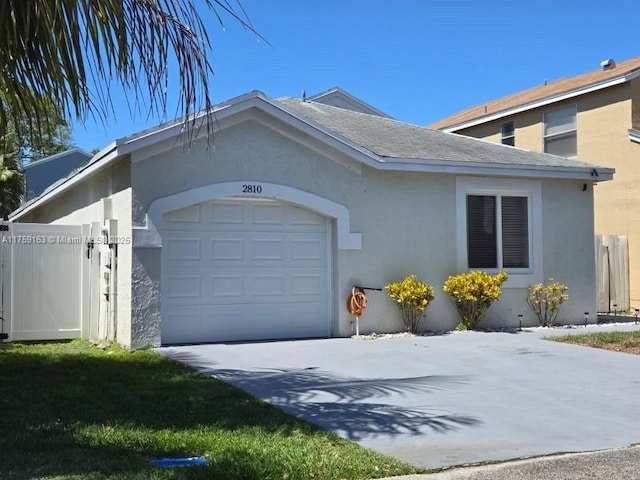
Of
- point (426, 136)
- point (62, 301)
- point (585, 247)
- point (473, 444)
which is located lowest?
point (473, 444)

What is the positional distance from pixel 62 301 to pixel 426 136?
876cm

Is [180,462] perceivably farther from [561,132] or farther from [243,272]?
[561,132]

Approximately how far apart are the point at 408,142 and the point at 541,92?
948 cm

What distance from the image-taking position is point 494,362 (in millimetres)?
10312

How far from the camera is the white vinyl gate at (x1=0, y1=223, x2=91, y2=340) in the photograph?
39.5 feet

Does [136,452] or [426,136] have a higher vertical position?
[426,136]

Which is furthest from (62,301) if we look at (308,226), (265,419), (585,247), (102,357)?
(585,247)

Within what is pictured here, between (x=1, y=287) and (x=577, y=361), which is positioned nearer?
(x=577, y=361)

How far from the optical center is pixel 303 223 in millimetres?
13023

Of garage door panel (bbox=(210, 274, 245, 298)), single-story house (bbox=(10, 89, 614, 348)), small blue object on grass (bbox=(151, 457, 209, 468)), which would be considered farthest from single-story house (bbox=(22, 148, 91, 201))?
small blue object on grass (bbox=(151, 457, 209, 468))

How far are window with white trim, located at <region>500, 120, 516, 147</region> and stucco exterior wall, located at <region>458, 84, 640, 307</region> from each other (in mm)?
2177

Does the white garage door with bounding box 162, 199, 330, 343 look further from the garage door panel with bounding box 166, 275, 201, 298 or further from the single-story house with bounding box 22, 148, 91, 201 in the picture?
the single-story house with bounding box 22, 148, 91, 201

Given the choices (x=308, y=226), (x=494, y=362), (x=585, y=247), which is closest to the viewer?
(x=494, y=362)

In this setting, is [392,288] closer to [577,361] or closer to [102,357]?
[577,361]
